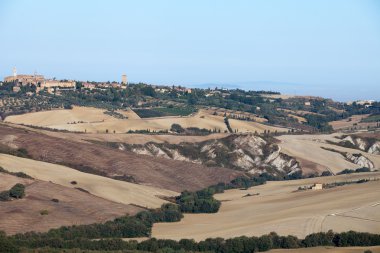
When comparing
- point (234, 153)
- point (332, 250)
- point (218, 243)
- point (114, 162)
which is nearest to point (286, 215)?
point (218, 243)

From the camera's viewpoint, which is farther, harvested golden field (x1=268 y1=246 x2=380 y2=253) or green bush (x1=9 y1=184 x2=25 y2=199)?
green bush (x1=9 y1=184 x2=25 y2=199)

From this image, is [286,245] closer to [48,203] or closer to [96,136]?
[48,203]

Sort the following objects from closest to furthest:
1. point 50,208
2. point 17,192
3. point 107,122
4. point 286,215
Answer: point 50,208, point 17,192, point 286,215, point 107,122

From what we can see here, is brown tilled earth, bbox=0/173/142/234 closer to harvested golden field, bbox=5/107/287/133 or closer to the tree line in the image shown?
the tree line

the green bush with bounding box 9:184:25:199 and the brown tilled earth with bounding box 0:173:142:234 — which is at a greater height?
the green bush with bounding box 9:184:25:199

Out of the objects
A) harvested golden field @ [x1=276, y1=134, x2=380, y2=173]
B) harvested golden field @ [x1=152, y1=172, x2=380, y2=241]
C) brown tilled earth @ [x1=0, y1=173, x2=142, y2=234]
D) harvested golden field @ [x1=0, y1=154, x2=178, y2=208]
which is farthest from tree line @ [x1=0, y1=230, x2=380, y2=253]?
harvested golden field @ [x1=276, y1=134, x2=380, y2=173]

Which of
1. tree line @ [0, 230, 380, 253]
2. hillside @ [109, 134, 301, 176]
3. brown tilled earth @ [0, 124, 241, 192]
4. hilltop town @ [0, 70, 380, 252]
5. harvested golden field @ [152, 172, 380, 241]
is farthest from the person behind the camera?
hillside @ [109, 134, 301, 176]

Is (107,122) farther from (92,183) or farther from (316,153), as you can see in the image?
(92,183)
